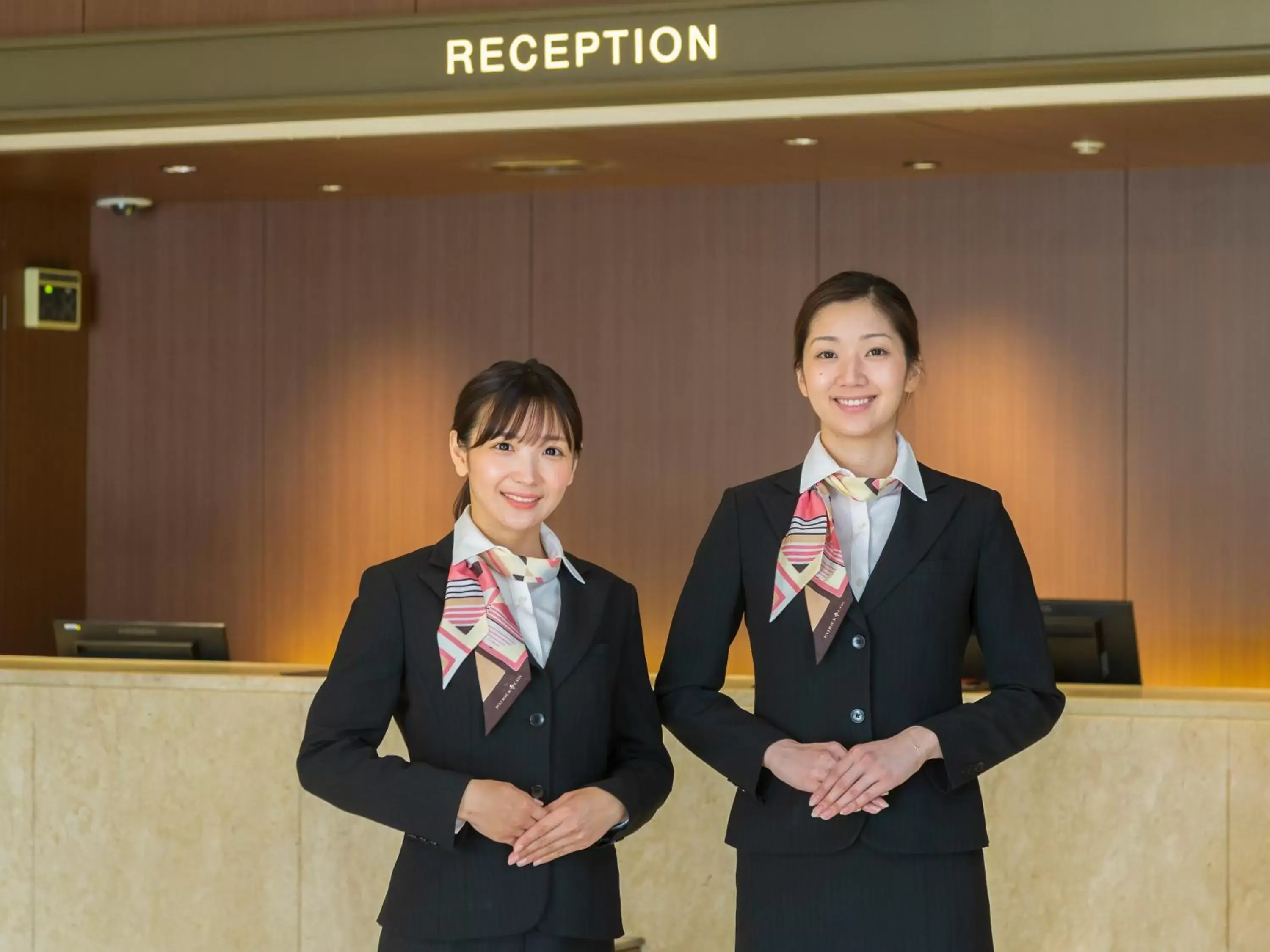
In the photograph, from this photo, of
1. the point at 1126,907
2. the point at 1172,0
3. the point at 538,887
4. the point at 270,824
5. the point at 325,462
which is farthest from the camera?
the point at 325,462

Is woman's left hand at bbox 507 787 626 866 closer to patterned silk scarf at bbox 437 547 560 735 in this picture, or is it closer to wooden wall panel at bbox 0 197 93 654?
patterned silk scarf at bbox 437 547 560 735

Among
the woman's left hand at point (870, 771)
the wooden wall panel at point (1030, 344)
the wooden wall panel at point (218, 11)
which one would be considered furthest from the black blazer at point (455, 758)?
the wooden wall panel at point (1030, 344)

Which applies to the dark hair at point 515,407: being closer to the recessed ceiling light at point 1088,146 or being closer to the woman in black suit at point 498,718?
the woman in black suit at point 498,718

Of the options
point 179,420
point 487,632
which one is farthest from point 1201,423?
point 487,632

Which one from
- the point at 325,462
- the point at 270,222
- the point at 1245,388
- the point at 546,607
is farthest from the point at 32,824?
the point at 1245,388

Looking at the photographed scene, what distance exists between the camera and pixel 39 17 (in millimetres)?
5691

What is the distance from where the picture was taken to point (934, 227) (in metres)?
6.90

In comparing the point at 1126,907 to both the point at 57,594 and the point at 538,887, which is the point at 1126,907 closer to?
the point at 538,887

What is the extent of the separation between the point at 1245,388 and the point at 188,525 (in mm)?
4744

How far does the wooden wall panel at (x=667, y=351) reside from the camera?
7086 mm

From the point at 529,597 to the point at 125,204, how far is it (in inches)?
230

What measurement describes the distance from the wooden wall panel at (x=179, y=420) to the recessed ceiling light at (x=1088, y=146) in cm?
378

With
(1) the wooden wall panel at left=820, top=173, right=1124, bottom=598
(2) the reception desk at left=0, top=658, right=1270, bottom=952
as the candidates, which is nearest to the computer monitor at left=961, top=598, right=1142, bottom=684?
(2) the reception desk at left=0, top=658, right=1270, bottom=952

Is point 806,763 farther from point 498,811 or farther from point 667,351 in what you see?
point 667,351
